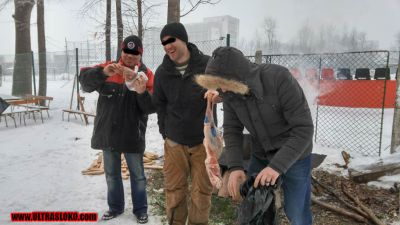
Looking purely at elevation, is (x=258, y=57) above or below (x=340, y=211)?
above

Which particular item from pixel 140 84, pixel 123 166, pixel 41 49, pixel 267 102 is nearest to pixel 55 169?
pixel 123 166

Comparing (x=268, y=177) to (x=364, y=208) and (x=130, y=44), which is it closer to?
(x=130, y=44)

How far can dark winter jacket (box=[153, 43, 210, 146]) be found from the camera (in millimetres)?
2973

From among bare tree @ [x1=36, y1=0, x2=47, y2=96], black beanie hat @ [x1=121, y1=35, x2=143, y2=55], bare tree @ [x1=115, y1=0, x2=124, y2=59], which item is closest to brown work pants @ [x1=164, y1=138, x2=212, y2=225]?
black beanie hat @ [x1=121, y1=35, x2=143, y2=55]

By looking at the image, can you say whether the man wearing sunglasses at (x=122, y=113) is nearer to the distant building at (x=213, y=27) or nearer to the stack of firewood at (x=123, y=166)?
the stack of firewood at (x=123, y=166)

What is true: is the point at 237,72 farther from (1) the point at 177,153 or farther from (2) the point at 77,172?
(2) the point at 77,172

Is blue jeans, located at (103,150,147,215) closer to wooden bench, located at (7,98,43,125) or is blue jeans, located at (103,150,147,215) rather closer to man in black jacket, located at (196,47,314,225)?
man in black jacket, located at (196,47,314,225)

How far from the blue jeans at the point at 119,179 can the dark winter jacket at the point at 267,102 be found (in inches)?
64.0

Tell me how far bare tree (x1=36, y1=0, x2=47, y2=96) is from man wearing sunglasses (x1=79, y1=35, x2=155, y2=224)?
32.4ft

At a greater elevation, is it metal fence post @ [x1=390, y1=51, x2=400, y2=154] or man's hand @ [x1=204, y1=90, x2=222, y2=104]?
man's hand @ [x1=204, y1=90, x2=222, y2=104]

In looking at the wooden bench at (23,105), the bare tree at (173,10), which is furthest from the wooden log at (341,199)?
the wooden bench at (23,105)

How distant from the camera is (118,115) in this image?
349 centimetres

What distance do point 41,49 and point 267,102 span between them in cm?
1261

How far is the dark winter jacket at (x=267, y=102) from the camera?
1.99m
